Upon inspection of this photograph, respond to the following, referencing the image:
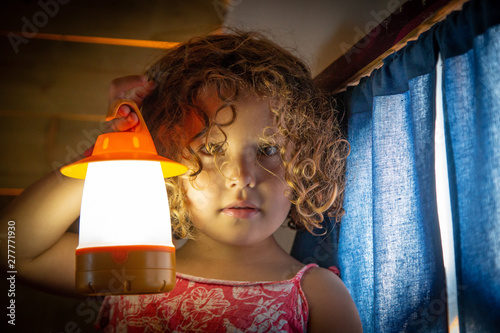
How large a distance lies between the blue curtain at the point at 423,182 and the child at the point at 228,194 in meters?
0.07

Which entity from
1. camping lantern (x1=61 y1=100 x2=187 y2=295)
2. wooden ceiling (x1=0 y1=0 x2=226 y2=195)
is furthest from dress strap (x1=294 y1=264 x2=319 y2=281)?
wooden ceiling (x1=0 y1=0 x2=226 y2=195)

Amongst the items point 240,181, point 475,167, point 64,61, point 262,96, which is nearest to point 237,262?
point 240,181

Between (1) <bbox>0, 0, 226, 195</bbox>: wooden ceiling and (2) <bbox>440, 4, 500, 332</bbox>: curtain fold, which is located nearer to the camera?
(2) <bbox>440, 4, 500, 332</bbox>: curtain fold

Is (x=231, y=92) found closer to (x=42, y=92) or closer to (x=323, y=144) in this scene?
(x=323, y=144)

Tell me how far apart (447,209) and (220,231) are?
0.45 m

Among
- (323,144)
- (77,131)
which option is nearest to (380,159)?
(323,144)

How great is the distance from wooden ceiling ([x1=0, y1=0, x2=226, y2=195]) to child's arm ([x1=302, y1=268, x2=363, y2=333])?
2.49ft

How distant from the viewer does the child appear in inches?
37.5

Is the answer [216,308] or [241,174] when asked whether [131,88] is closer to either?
[241,174]

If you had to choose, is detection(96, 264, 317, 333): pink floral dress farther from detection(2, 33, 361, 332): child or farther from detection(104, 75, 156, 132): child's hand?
detection(104, 75, 156, 132): child's hand

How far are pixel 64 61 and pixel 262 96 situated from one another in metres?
0.73

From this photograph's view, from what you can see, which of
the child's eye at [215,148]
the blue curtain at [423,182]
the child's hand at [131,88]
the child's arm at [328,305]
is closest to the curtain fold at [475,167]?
the blue curtain at [423,182]

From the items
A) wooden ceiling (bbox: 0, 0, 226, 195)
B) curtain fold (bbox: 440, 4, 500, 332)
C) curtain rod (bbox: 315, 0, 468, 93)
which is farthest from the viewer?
wooden ceiling (bbox: 0, 0, 226, 195)

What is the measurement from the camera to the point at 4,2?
1.34 m
